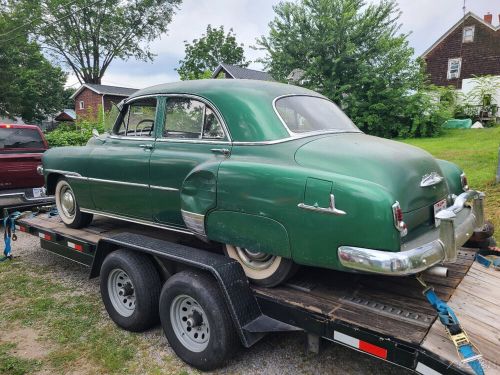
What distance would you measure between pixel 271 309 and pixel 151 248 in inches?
45.9

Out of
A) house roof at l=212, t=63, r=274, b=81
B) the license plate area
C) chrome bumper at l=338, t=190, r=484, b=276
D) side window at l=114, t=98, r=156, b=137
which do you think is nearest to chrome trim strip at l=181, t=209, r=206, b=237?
side window at l=114, t=98, r=156, b=137

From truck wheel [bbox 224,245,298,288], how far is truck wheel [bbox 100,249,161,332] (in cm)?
71

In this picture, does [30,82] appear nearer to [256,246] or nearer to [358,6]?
[358,6]

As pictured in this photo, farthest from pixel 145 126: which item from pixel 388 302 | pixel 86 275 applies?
pixel 388 302

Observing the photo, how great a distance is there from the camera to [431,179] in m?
2.98

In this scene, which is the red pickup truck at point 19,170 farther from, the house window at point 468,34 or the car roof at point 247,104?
the house window at point 468,34

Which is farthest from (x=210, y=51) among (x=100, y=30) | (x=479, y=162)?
(x=479, y=162)

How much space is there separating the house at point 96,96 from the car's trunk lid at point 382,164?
30557 millimetres

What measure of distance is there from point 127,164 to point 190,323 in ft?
5.71

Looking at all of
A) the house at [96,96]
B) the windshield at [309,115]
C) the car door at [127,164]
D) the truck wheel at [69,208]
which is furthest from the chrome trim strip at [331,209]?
the house at [96,96]

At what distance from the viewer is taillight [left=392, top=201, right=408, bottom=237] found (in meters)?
2.39

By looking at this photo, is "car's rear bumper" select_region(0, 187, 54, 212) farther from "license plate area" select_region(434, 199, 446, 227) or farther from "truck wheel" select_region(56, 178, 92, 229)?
"license plate area" select_region(434, 199, 446, 227)

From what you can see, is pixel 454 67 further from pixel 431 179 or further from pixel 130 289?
pixel 130 289

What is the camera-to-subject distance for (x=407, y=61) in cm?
1761
